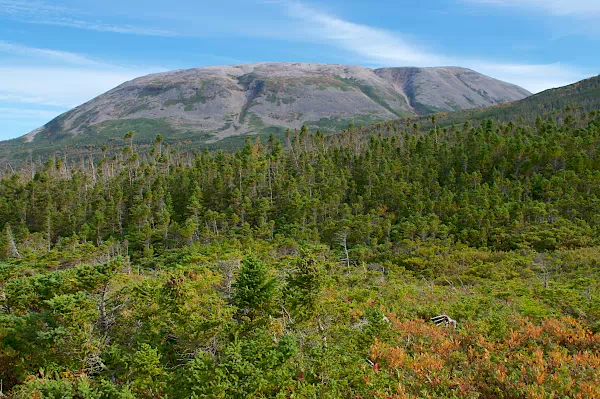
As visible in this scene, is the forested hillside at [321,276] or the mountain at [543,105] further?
the mountain at [543,105]

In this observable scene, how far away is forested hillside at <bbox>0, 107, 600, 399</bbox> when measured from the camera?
12727 mm

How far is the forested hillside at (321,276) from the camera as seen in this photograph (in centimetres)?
1273

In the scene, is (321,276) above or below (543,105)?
below

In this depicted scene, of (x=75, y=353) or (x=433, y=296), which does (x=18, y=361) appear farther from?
(x=433, y=296)

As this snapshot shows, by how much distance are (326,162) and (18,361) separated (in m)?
62.3

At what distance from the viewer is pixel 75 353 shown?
16.2 meters

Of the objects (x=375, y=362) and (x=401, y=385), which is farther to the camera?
(x=375, y=362)

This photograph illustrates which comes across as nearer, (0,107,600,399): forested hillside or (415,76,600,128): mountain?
(0,107,600,399): forested hillside

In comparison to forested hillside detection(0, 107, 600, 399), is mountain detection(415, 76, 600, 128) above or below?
above

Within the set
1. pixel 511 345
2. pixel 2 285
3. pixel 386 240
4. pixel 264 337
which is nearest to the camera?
pixel 511 345

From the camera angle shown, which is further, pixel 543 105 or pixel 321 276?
pixel 543 105

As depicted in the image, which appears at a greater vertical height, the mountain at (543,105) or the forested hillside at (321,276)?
the mountain at (543,105)

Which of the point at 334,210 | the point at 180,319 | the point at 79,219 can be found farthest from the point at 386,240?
the point at 79,219

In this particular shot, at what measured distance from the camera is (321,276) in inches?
722
